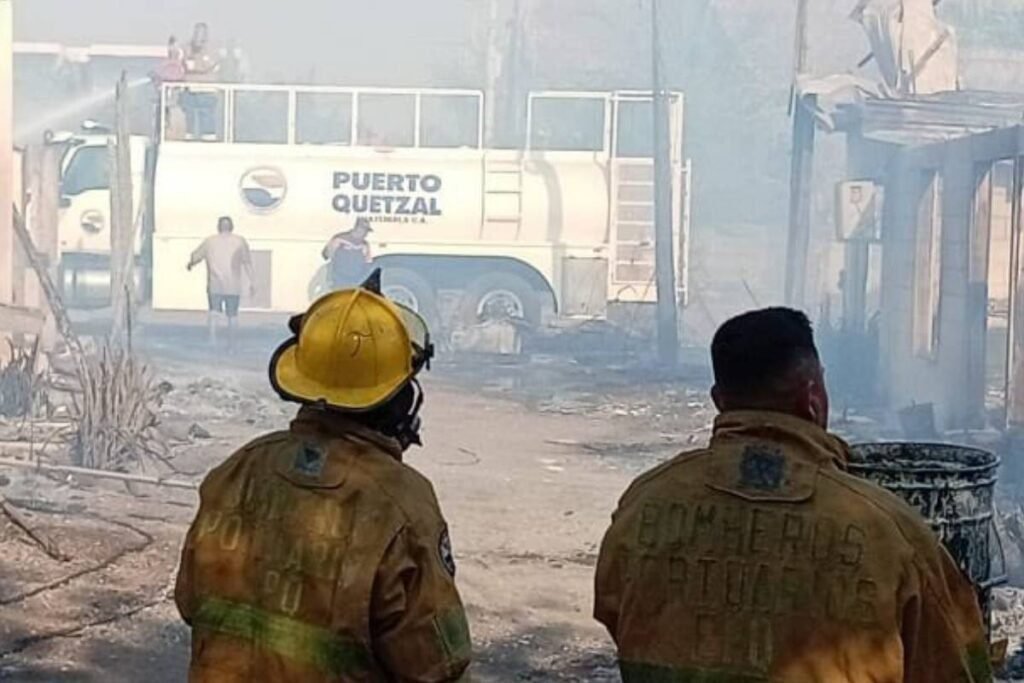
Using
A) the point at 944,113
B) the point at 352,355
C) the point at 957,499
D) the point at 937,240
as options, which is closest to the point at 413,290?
the point at 937,240

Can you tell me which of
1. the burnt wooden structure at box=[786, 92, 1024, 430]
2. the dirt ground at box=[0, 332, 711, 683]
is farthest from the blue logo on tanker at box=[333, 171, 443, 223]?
the burnt wooden structure at box=[786, 92, 1024, 430]

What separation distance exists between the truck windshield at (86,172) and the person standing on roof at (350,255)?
9.46 feet

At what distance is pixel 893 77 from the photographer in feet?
53.1

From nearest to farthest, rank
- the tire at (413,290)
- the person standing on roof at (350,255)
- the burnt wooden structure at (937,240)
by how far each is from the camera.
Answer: the burnt wooden structure at (937,240), the person standing on roof at (350,255), the tire at (413,290)

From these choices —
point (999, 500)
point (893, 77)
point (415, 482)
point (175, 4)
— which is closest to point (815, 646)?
point (415, 482)

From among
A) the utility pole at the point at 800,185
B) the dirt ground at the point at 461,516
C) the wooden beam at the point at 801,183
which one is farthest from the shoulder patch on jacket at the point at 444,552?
the wooden beam at the point at 801,183

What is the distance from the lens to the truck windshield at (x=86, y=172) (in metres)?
19.6

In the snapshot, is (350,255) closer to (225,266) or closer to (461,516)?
(225,266)

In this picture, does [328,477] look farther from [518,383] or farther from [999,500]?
[518,383]

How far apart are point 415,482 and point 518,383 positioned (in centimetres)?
1430

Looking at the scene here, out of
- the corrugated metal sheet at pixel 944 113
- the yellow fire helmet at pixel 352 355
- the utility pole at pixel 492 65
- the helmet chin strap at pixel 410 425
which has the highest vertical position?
the utility pole at pixel 492 65

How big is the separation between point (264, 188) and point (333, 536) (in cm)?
1675

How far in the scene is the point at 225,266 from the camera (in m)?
18.0

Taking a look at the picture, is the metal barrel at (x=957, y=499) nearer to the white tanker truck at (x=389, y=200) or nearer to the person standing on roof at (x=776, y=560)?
the person standing on roof at (x=776, y=560)
